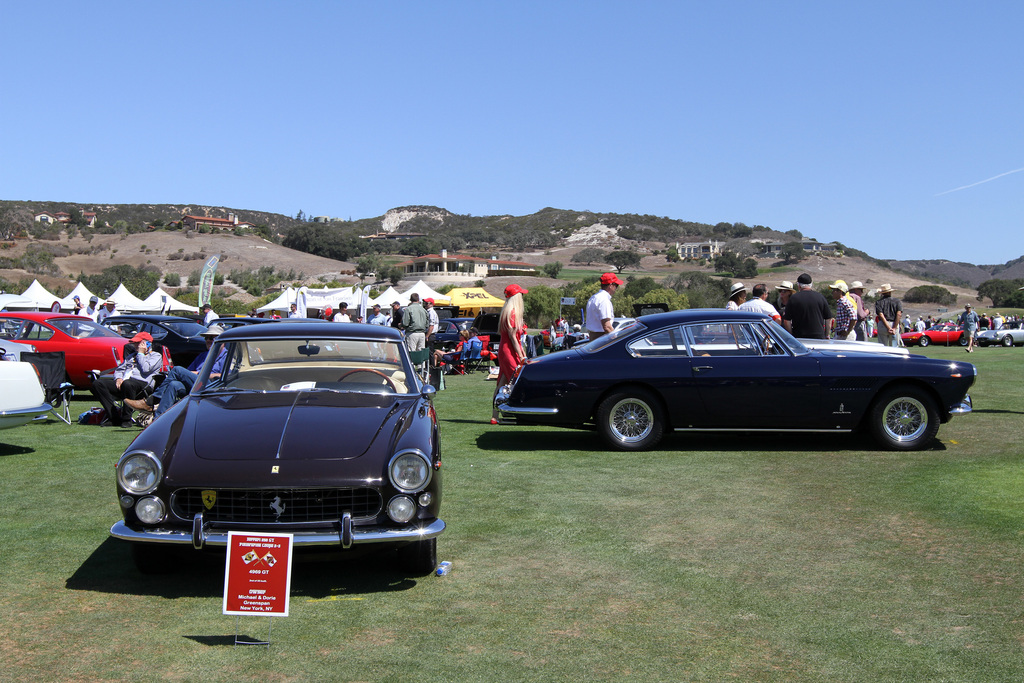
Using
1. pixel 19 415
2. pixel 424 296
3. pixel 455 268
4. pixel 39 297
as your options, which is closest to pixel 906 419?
pixel 19 415

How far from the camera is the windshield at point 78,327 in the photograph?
14938 mm

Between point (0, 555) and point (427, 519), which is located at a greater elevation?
point (427, 519)

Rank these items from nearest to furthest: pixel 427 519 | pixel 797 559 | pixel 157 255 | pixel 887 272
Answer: pixel 427 519 → pixel 797 559 → pixel 157 255 → pixel 887 272

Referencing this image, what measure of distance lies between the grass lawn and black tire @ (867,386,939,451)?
27.8 inches

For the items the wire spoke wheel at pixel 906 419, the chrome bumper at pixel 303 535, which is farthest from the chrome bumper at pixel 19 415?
the wire spoke wheel at pixel 906 419

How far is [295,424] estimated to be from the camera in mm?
5086

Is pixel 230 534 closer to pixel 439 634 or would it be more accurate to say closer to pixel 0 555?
pixel 439 634

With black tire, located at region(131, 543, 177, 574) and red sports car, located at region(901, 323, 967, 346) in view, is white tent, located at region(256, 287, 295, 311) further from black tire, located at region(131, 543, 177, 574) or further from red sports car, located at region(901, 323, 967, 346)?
black tire, located at region(131, 543, 177, 574)

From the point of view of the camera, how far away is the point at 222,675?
12.0 ft

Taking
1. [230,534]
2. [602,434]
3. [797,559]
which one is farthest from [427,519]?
[602,434]

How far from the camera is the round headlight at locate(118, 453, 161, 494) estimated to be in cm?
467

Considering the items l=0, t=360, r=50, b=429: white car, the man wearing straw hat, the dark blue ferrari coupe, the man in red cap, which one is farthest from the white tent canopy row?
the dark blue ferrari coupe

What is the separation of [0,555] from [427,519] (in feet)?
8.96

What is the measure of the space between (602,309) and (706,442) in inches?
87.6
